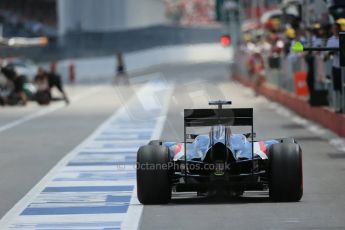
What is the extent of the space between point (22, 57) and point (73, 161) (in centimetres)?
5753

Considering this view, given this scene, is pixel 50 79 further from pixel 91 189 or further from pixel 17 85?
pixel 91 189

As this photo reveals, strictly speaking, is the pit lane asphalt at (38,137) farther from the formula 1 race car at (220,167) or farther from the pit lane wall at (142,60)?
the pit lane wall at (142,60)

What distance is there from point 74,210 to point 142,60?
3079 inches

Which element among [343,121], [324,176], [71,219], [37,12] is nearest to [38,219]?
[71,219]

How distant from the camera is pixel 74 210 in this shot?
13.1m

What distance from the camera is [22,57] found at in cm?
7700

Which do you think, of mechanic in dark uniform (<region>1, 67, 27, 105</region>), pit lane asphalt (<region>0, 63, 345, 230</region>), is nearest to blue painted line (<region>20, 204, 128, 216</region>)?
pit lane asphalt (<region>0, 63, 345, 230</region>)

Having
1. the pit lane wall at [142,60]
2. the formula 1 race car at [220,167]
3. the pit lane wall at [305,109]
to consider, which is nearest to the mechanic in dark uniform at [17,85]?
the pit lane wall at [305,109]

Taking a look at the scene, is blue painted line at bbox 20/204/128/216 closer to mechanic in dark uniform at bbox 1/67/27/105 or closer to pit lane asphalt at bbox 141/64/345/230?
pit lane asphalt at bbox 141/64/345/230

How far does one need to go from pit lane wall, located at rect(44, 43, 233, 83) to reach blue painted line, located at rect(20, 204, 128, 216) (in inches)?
2280

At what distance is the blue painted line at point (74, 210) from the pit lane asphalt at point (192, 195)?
25 cm

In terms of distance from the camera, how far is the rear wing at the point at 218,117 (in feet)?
44.4

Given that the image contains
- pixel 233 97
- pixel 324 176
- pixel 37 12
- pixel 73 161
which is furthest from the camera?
pixel 37 12

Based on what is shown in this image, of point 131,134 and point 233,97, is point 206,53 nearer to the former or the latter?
point 233,97
